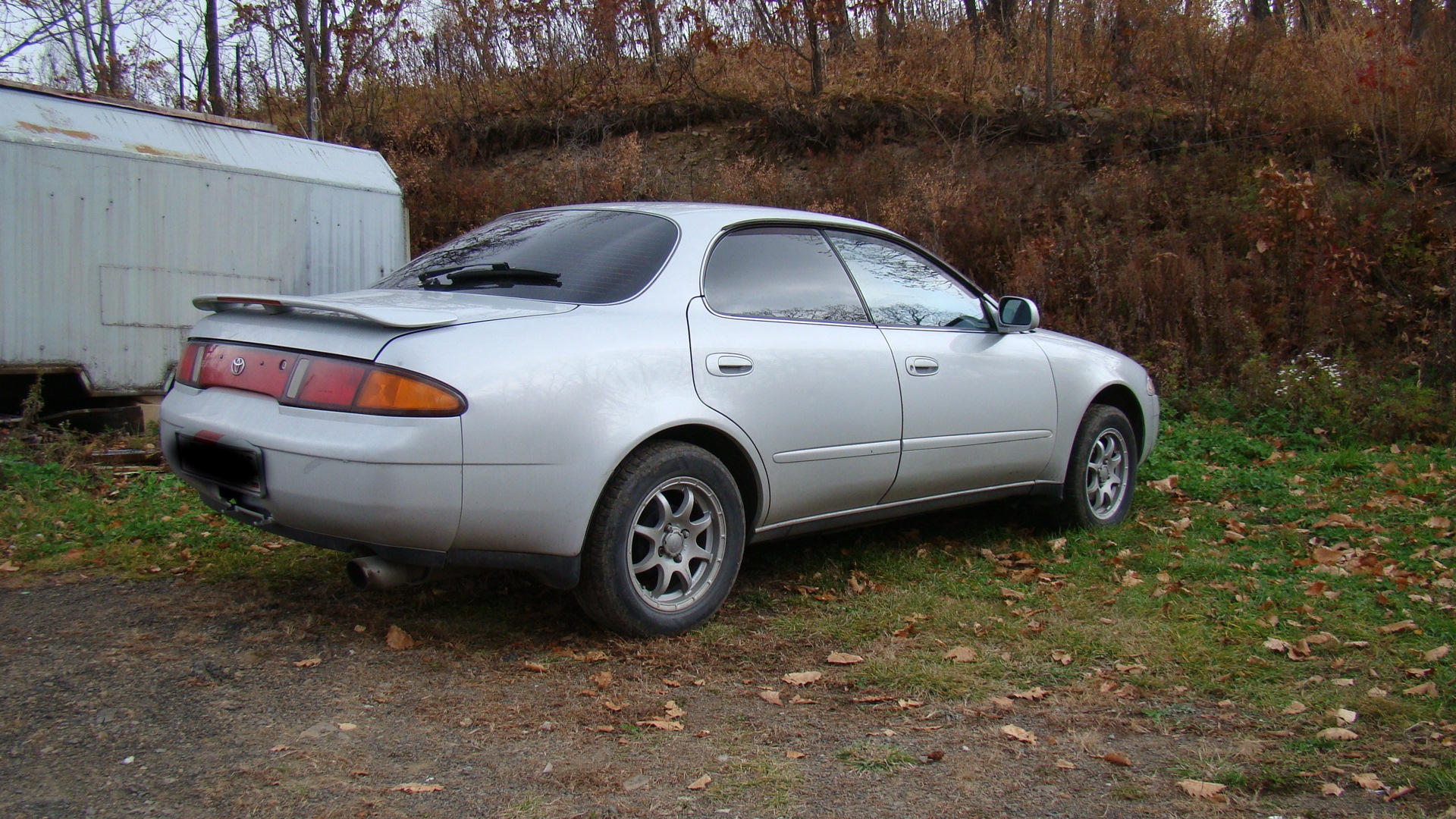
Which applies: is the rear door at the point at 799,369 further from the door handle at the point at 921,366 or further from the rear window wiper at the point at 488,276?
the rear window wiper at the point at 488,276

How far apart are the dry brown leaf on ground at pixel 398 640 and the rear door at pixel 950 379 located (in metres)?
1.95

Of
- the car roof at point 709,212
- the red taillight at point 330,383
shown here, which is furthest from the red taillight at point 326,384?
the car roof at point 709,212

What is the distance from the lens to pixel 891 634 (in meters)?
3.92

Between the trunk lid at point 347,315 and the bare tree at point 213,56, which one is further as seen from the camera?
the bare tree at point 213,56

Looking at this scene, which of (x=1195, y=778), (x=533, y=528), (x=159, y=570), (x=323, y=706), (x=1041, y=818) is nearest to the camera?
(x=1041, y=818)

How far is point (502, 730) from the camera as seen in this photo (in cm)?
299

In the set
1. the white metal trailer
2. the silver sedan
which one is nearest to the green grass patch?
the silver sedan

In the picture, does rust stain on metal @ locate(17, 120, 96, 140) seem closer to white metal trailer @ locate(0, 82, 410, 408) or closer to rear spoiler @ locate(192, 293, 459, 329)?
white metal trailer @ locate(0, 82, 410, 408)

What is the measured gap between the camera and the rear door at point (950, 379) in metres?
4.50

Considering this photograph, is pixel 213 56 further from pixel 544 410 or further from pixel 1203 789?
pixel 1203 789

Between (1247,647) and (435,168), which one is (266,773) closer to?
(1247,647)

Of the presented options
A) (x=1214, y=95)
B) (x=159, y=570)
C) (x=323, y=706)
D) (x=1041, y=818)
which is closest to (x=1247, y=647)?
(x=1041, y=818)

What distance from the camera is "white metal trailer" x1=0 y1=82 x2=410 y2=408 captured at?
725cm

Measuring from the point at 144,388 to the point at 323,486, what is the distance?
18.3ft
